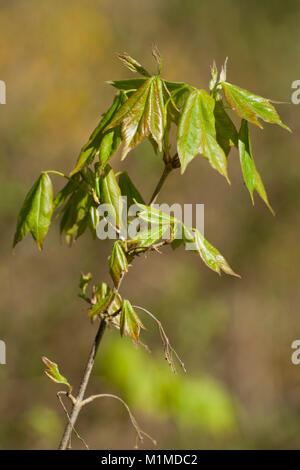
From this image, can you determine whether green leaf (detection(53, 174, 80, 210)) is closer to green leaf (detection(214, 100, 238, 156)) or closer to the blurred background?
green leaf (detection(214, 100, 238, 156))

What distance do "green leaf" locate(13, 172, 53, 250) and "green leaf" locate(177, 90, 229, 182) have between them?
227mm

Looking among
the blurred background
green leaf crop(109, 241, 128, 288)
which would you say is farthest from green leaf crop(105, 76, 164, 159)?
the blurred background

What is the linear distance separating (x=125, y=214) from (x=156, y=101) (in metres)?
0.19

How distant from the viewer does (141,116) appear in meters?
0.71

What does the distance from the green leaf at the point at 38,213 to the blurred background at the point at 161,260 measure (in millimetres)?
1640

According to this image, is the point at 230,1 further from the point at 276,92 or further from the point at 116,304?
the point at 116,304

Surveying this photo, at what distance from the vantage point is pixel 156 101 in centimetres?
72

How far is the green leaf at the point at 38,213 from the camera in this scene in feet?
2.60

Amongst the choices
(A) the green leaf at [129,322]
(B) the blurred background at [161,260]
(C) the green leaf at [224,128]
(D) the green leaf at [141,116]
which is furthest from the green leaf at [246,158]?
(B) the blurred background at [161,260]

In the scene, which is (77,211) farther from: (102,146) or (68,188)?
(102,146)

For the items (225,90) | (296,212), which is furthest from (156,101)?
(296,212)

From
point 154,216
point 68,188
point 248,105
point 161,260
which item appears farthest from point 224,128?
point 161,260

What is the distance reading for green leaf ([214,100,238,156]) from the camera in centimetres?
74

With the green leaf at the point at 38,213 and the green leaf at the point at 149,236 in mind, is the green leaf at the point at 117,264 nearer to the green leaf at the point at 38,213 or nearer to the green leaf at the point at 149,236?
the green leaf at the point at 149,236
